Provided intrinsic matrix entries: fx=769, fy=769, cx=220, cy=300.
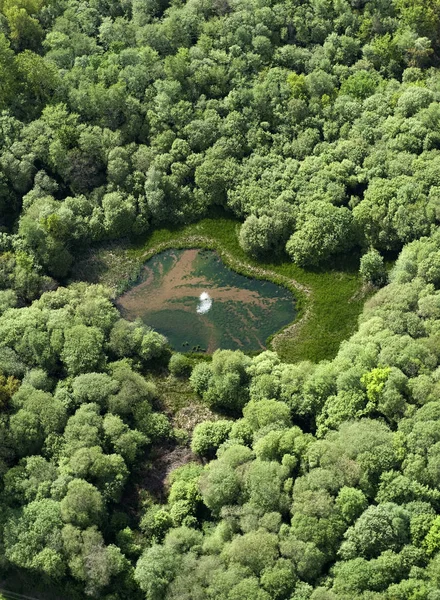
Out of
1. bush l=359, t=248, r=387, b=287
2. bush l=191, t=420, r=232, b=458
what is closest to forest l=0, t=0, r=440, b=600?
bush l=191, t=420, r=232, b=458

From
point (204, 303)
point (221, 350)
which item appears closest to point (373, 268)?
point (204, 303)

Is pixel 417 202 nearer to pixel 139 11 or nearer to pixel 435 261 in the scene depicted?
pixel 435 261

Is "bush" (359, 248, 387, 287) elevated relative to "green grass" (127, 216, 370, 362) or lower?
elevated

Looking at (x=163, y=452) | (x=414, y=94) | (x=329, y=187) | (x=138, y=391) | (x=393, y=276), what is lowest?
(x=163, y=452)

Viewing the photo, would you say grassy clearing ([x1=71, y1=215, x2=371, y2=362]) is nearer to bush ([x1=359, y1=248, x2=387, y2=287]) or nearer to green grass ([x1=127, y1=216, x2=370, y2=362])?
green grass ([x1=127, y1=216, x2=370, y2=362])

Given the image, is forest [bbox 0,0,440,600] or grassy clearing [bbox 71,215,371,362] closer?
forest [bbox 0,0,440,600]

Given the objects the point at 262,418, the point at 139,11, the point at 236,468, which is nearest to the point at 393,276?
the point at 262,418
